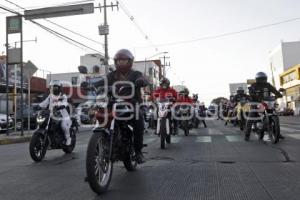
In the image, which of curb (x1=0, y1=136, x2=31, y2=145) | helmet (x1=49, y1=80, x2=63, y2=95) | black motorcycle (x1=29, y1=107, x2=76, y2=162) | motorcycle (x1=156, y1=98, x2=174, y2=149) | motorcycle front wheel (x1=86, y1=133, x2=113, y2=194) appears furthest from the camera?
curb (x1=0, y1=136, x2=31, y2=145)

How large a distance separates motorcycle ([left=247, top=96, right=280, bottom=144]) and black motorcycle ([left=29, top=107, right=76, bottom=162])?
16.3 feet

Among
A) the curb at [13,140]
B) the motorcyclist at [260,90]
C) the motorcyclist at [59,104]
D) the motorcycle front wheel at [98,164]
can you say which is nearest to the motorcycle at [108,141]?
the motorcycle front wheel at [98,164]

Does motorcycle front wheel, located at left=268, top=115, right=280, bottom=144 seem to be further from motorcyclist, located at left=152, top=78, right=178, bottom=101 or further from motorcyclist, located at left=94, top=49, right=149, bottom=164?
motorcyclist, located at left=94, top=49, right=149, bottom=164

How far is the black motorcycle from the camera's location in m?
7.91

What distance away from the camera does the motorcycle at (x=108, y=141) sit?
4.55m

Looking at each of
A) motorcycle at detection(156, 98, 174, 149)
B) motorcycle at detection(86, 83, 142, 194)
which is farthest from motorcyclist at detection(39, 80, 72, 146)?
motorcycle at detection(86, 83, 142, 194)

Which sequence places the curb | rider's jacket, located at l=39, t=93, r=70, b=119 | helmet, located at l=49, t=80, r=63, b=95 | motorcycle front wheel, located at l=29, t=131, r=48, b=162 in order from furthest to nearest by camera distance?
the curb, helmet, located at l=49, t=80, r=63, b=95, rider's jacket, located at l=39, t=93, r=70, b=119, motorcycle front wheel, located at l=29, t=131, r=48, b=162

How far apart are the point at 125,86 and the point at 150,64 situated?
87043 millimetres

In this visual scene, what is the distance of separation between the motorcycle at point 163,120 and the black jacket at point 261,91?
2242 millimetres

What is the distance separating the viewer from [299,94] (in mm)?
64812

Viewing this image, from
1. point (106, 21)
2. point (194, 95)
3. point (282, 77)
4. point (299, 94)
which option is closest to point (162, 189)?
point (194, 95)

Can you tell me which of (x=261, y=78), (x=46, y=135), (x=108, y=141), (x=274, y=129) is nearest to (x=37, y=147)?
(x=46, y=135)

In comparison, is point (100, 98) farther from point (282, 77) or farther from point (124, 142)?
point (282, 77)

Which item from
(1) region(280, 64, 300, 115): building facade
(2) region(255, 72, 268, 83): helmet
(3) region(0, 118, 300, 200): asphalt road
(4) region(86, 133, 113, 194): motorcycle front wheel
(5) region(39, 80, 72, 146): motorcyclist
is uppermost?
(1) region(280, 64, 300, 115): building facade
